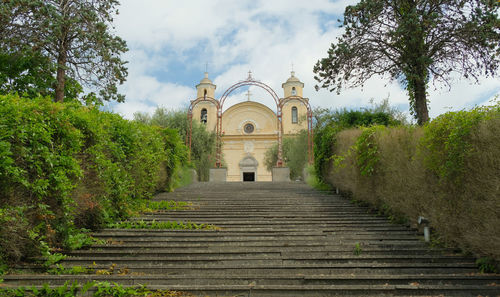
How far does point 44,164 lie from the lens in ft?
16.5

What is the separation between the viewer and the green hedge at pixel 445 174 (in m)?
4.27

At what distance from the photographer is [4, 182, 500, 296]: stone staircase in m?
4.35

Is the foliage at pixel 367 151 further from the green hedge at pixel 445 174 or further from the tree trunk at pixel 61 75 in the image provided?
the tree trunk at pixel 61 75

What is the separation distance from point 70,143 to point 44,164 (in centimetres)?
52

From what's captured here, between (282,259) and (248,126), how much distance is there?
3149 cm

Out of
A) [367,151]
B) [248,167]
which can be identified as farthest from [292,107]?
[367,151]

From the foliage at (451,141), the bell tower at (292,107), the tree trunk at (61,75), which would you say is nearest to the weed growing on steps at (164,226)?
the foliage at (451,141)

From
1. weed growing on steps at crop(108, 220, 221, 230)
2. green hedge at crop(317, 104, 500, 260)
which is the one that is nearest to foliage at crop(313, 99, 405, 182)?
green hedge at crop(317, 104, 500, 260)

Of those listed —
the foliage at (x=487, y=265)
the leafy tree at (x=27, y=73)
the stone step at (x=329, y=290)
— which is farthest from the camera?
the leafy tree at (x=27, y=73)

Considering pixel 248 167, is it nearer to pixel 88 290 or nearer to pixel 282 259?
pixel 282 259

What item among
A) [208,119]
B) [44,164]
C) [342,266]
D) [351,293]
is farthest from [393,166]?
[208,119]

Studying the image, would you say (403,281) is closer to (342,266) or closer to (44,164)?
(342,266)

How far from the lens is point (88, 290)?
4.17m

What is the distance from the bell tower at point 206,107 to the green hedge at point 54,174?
28.5 metres
